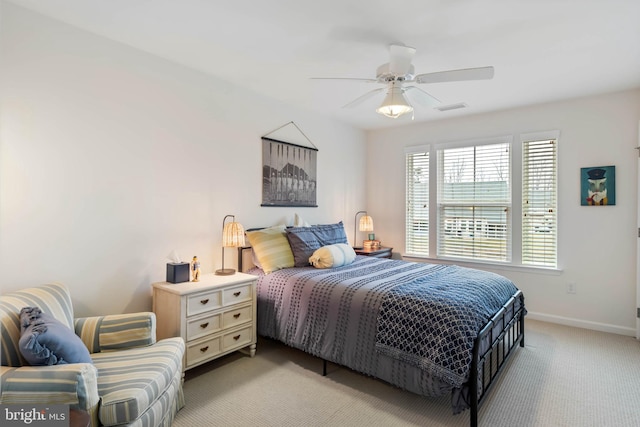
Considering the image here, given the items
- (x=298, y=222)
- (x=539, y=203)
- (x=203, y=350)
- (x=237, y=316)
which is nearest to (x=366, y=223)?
(x=298, y=222)

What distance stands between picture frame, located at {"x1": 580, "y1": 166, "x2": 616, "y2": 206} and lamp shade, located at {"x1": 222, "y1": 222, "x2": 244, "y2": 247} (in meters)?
3.70

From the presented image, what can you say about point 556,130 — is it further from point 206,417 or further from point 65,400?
point 65,400

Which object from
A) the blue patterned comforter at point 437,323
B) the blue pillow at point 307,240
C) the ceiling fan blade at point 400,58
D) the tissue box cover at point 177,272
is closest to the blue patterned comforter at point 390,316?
the blue patterned comforter at point 437,323

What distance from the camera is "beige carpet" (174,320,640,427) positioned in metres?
2.11

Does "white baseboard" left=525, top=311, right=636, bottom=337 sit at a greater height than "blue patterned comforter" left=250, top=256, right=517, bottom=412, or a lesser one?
lesser

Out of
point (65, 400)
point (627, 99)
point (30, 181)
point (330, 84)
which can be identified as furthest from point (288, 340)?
point (627, 99)

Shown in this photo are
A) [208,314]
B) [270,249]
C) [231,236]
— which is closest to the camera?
[208,314]

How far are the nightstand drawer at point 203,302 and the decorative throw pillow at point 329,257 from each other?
3.26 feet

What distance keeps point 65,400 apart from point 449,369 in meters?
1.88

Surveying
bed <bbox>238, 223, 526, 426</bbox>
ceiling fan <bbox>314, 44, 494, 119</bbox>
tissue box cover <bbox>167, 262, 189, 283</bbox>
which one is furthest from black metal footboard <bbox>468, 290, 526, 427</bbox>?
tissue box cover <bbox>167, 262, 189, 283</bbox>

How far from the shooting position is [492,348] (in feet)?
7.59

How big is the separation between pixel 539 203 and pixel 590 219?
0.51 m

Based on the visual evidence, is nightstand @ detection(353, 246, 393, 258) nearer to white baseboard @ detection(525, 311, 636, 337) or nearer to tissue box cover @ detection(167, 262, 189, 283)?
white baseboard @ detection(525, 311, 636, 337)

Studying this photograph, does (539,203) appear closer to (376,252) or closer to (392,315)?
(376,252)
